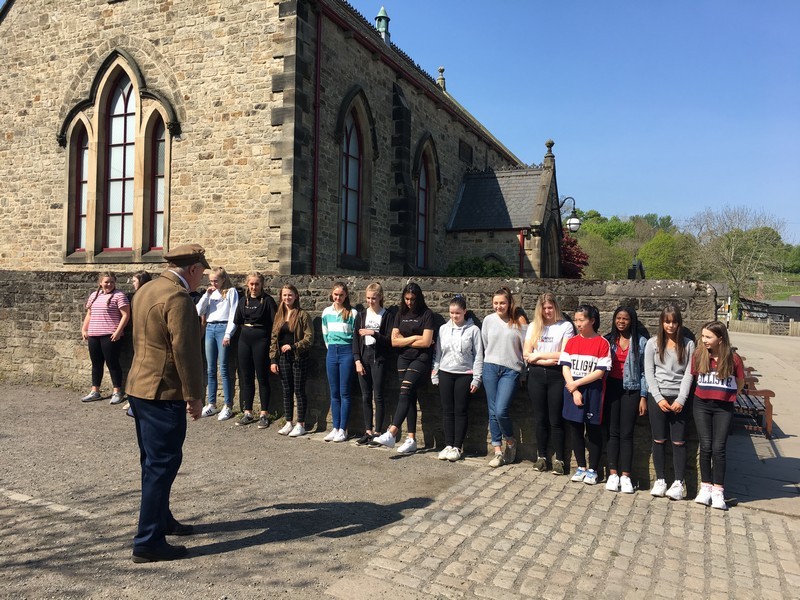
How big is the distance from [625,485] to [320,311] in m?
4.46

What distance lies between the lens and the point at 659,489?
6.14m

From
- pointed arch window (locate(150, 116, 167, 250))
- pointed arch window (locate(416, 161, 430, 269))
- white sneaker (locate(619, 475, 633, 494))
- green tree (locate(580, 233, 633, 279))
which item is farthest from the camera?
green tree (locate(580, 233, 633, 279))

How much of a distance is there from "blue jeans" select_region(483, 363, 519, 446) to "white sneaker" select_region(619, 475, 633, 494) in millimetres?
1266

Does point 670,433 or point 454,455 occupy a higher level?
point 670,433

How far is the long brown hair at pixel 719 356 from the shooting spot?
5.86m

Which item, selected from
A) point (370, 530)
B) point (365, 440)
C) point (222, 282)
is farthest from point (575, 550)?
point (222, 282)

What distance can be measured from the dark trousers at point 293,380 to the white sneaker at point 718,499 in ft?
16.1

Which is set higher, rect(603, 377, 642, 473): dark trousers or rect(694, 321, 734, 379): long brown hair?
rect(694, 321, 734, 379): long brown hair

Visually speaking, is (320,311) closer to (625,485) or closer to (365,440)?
(365,440)

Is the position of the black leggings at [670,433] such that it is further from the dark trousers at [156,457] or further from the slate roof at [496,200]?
the slate roof at [496,200]

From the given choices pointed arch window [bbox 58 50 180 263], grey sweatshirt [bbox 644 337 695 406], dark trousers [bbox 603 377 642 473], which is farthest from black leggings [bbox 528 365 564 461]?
pointed arch window [bbox 58 50 180 263]

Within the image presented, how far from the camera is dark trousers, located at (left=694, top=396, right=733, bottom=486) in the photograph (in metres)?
5.89

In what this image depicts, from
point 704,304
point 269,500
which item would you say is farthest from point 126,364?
point 704,304

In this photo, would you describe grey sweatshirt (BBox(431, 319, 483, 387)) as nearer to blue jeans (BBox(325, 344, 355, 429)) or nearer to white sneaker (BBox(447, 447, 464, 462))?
white sneaker (BBox(447, 447, 464, 462))
